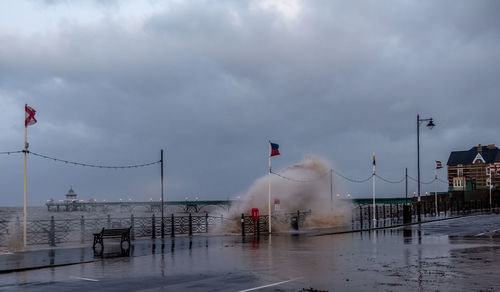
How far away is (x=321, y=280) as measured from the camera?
12.9 metres

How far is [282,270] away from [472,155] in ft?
458

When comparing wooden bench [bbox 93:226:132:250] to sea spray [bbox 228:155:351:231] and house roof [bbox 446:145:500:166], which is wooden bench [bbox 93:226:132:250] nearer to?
sea spray [bbox 228:155:351:231]

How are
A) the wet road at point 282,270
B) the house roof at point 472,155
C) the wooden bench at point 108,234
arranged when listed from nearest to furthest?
1. the wet road at point 282,270
2. the wooden bench at point 108,234
3. the house roof at point 472,155

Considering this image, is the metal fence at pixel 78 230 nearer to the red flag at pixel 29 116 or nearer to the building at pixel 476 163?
the red flag at pixel 29 116

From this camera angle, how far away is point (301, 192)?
50.6 metres

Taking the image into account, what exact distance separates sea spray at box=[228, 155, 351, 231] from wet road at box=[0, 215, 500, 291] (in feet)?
82.0

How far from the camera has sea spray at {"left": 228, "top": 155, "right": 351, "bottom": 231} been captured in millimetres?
47797

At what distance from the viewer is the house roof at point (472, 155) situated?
13600 cm

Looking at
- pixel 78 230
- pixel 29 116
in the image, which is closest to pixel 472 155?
pixel 78 230

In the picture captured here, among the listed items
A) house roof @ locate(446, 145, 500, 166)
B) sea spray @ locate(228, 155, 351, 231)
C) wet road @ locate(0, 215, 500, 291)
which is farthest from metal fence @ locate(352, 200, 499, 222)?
house roof @ locate(446, 145, 500, 166)

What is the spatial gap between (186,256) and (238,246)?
460 centimetres

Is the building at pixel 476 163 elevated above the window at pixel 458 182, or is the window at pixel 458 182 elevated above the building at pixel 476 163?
the building at pixel 476 163

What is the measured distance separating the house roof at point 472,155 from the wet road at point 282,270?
410 feet

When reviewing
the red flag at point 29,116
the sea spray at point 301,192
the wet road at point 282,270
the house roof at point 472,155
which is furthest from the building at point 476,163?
the red flag at point 29,116
